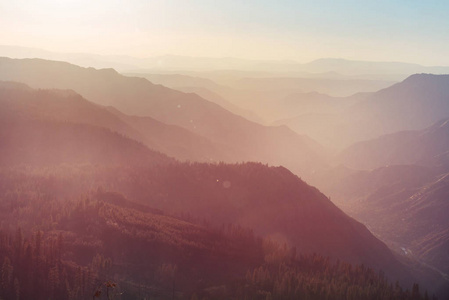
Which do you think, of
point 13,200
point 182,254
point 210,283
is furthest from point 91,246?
point 13,200

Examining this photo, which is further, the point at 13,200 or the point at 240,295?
the point at 13,200

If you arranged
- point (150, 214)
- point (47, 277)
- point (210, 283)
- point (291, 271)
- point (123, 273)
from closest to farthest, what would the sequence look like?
point (47, 277), point (123, 273), point (210, 283), point (291, 271), point (150, 214)

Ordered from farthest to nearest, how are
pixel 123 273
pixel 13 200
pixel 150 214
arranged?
pixel 13 200 < pixel 150 214 < pixel 123 273

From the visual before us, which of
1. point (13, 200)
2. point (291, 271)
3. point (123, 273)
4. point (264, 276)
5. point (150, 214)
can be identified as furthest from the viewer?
point (13, 200)

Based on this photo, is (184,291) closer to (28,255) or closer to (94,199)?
(28,255)

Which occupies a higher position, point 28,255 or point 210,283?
point 28,255

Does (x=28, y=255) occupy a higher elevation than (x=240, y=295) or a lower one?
higher

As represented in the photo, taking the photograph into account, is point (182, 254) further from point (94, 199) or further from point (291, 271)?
point (94, 199)

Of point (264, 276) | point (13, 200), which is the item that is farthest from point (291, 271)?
point (13, 200)

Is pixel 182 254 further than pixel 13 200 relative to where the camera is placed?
No
